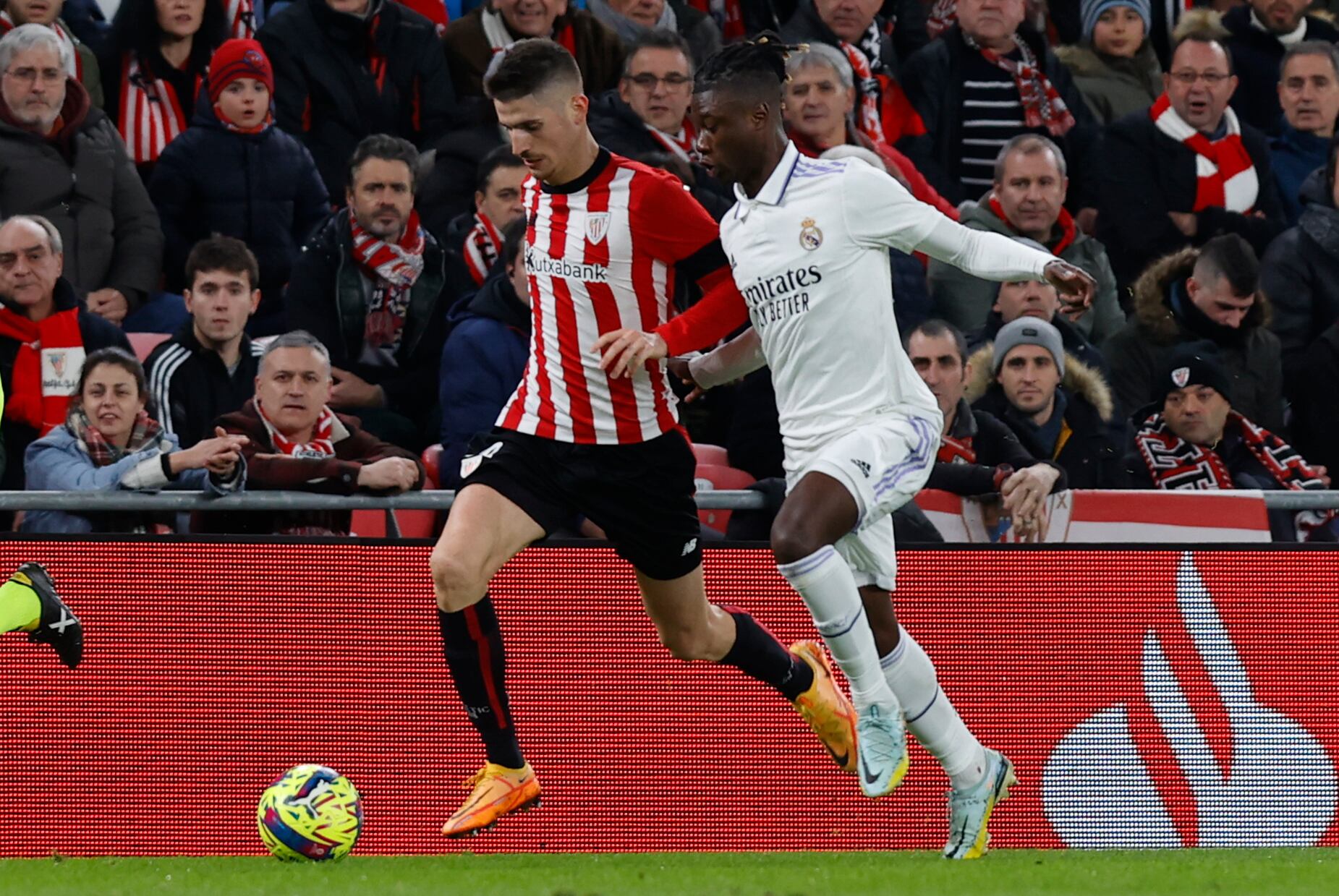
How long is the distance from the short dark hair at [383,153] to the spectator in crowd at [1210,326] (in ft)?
11.6

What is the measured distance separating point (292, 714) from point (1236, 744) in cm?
354

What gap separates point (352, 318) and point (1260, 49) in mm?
6259

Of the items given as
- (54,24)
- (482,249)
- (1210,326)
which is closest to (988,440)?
(1210,326)

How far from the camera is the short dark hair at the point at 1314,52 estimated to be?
40.9ft

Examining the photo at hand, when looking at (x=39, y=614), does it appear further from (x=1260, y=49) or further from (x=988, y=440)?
(x=1260, y=49)

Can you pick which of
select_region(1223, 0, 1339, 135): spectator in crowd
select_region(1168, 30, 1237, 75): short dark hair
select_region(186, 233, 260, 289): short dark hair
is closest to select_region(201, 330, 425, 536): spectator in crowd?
select_region(186, 233, 260, 289): short dark hair

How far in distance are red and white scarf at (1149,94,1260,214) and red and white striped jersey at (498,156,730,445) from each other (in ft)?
17.4

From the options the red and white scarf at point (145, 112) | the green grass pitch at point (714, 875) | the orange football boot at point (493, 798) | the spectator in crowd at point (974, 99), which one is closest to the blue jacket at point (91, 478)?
the green grass pitch at point (714, 875)

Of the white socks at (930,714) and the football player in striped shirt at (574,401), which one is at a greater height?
the football player in striped shirt at (574,401)

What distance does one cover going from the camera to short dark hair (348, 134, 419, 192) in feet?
34.1

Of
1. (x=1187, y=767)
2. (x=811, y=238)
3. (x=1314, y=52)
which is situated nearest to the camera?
(x=811, y=238)

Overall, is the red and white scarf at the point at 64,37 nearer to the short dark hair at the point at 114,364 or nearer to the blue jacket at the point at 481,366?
the short dark hair at the point at 114,364

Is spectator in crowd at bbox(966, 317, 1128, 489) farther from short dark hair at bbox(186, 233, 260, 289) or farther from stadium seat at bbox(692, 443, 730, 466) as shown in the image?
short dark hair at bbox(186, 233, 260, 289)

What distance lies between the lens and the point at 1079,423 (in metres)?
9.88
